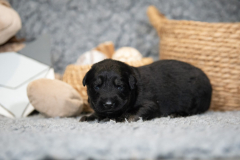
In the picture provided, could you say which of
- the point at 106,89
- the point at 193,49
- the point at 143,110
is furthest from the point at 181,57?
the point at 106,89

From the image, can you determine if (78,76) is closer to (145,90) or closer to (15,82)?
(15,82)

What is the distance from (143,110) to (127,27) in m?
1.75

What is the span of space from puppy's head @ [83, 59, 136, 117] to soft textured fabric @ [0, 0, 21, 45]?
107cm

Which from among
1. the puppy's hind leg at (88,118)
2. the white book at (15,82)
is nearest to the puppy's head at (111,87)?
the puppy's hind leg at (88,118)

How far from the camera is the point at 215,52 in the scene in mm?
2424

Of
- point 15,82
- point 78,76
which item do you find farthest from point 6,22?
point 78,76

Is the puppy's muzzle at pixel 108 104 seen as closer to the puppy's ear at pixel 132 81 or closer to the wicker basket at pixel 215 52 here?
the puppy's ear at pixel 132 81

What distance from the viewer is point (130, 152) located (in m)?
0.93

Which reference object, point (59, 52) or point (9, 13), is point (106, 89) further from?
point (59, 52)

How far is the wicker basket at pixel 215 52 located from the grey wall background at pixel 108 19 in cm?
79

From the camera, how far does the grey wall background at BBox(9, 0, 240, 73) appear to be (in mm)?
3275

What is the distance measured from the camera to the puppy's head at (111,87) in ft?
5.68

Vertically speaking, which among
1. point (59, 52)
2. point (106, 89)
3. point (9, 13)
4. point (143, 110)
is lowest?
point (59, 52)

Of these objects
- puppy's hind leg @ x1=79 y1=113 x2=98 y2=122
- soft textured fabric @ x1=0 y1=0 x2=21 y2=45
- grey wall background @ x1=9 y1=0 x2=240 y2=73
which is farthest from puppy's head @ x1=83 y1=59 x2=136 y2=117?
grey wall background @ x1=9 y1=0 x2=240 y2=73
